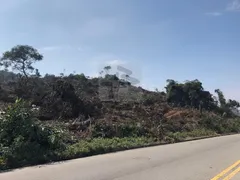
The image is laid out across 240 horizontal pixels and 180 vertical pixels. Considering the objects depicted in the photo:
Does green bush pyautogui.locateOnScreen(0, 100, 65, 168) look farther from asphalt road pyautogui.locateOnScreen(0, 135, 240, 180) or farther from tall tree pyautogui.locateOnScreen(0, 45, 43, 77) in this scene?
tall tree pyautogui.locateOnScreen(0, 45, 43, 77)

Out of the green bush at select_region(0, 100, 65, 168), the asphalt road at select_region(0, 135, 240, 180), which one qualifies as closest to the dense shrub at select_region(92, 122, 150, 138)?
the green bush at select_region(0, 100, 65, 168)

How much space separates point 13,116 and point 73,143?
3702 mm

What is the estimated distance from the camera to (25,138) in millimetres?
13594

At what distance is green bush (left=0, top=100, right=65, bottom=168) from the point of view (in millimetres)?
12438

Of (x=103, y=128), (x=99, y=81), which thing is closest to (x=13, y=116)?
(x=103, y=128)

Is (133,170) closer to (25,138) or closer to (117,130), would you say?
(25,138)

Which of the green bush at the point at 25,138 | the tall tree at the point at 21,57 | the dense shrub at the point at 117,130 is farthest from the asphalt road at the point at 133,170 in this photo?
the tall tree at the point at 21,57

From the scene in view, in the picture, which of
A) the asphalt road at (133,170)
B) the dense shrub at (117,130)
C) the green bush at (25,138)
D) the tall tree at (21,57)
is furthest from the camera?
the tall tree at (21,57)

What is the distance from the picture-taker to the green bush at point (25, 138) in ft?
40.8

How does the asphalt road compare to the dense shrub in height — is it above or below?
below

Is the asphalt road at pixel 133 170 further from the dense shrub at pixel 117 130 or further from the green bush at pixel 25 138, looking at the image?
the dense shrub at pixel 117 130

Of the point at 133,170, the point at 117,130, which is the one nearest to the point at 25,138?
the point at 133,170

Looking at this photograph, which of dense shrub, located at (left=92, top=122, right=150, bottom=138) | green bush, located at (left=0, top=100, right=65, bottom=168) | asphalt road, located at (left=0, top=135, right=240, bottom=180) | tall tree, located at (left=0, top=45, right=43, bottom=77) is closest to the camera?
asphalt road, located at (left=0, top=135, right=240, bottom=180)

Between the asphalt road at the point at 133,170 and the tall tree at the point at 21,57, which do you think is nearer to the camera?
the asphalt road at the point at 133,170
